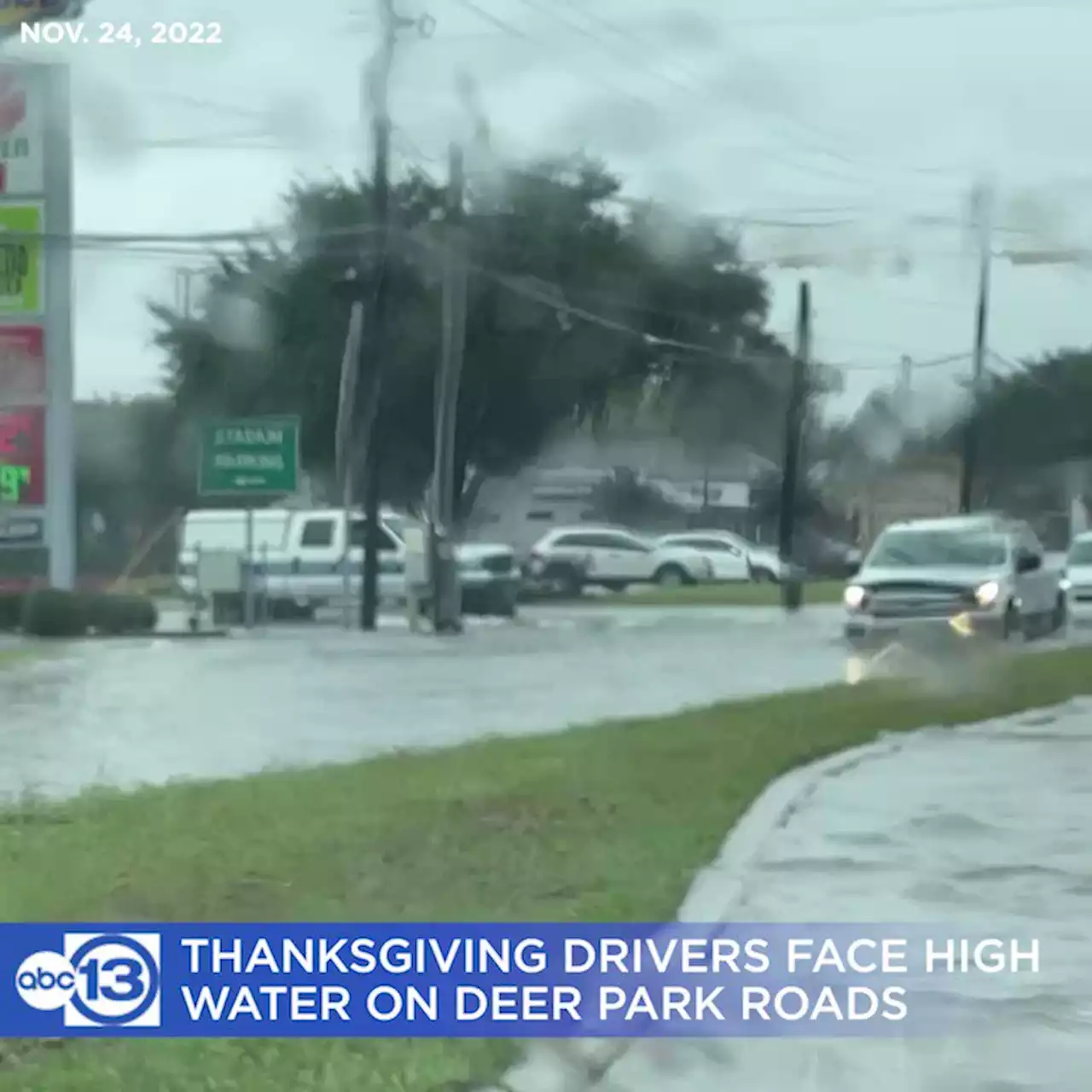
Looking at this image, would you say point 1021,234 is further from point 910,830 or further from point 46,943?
point 910,830

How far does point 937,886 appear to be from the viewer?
4535mm

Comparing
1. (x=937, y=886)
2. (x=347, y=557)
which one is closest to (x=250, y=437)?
(x=347, y=557)

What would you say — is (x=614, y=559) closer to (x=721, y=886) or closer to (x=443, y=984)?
(x=443, y=984)

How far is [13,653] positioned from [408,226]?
1019mm

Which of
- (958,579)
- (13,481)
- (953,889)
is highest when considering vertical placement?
(13,481)

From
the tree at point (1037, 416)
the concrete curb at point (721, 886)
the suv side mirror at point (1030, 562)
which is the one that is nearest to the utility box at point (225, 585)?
the concrete curb at point (721, 886)

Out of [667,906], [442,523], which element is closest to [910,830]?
[667,906]

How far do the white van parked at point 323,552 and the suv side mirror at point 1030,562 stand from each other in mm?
900

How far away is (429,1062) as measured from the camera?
3.64 meters

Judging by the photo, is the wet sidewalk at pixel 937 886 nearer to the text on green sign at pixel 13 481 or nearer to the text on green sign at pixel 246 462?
the text on green sign at pixel 246 462

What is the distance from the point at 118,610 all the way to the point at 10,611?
0.18 meters

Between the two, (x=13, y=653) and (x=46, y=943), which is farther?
(x=13, y=653)

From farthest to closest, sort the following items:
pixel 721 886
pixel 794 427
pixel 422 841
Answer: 1. pixel 422 841
2. pixel 721 886
3. pixel 794 427

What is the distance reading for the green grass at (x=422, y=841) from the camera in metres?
3.57
